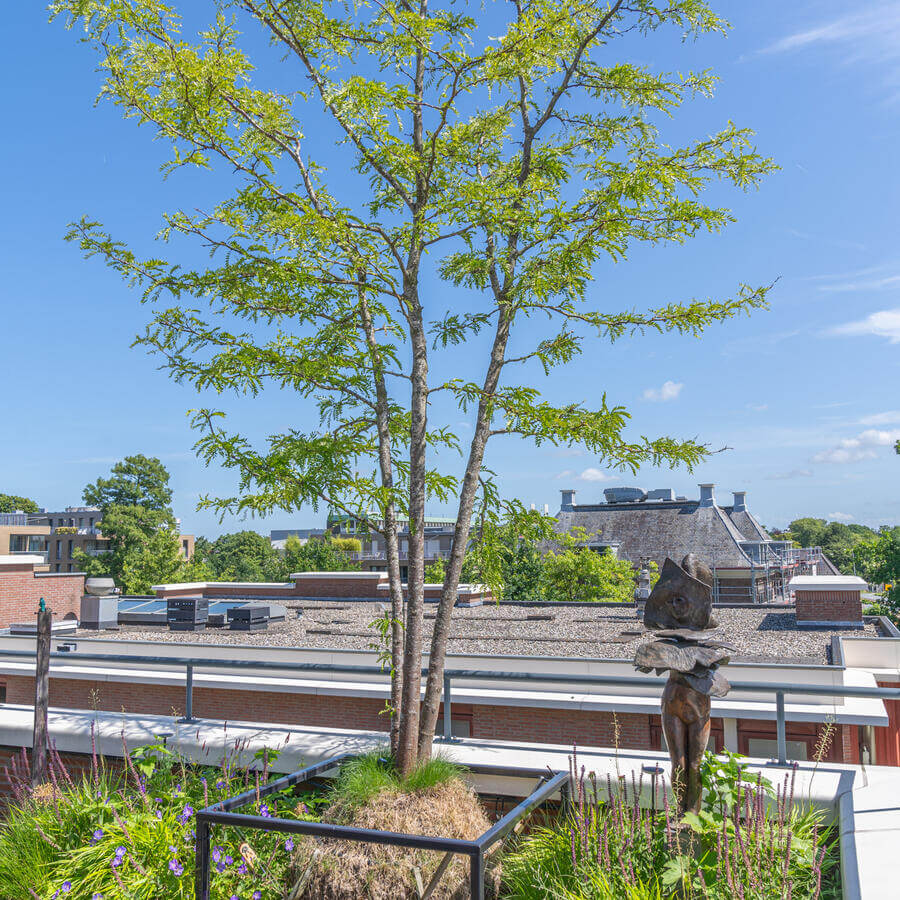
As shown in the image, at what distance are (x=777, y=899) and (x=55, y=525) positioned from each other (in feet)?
386

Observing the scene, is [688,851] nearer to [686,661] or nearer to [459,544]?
[686,661]

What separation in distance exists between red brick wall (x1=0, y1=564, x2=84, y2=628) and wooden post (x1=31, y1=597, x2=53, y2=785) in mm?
19718

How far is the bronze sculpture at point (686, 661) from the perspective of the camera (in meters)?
4.72

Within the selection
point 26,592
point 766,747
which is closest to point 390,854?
point 766,747

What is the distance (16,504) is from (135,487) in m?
83.4

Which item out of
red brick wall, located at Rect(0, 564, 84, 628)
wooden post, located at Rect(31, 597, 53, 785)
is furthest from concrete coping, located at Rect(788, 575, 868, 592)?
red brick wall, located at Rect(0, 564, 84, 628)

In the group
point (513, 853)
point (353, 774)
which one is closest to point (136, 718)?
point (353, 774)

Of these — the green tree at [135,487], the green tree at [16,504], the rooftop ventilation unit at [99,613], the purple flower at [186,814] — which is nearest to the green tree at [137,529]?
the green tree at [135,487]

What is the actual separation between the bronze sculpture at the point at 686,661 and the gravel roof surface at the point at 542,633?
8.75 m

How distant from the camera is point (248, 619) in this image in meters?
19.1

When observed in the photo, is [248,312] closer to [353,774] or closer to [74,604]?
[353,774]

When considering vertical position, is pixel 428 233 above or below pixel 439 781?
above

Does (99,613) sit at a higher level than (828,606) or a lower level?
lower

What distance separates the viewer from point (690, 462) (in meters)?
6.58
